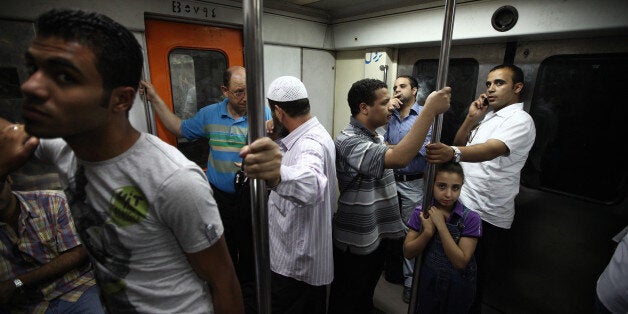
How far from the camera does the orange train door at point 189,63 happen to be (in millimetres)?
3156

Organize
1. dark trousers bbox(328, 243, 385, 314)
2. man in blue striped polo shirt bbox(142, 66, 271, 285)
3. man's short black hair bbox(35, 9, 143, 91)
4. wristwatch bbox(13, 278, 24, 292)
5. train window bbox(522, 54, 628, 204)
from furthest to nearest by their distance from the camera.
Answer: man in blue striped polo shirt bbox(142, 66, 271, 285), train window bbox(522, 54, 628, 204), dark trousers bbox(328, 243, 385, 314), wristwatch bbox(13, 278, 24, 292), man's short black hair bbox(35, 9, 143, 91)

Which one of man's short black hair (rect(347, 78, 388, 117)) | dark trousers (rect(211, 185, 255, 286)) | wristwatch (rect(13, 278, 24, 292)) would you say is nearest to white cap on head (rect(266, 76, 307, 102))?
man's short black hair (rect(347, 78, 388, 117))

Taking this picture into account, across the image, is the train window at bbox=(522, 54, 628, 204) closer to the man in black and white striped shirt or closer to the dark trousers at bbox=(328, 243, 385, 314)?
the man in black and white striped shirt

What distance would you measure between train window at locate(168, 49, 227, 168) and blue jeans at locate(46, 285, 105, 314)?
1778mm

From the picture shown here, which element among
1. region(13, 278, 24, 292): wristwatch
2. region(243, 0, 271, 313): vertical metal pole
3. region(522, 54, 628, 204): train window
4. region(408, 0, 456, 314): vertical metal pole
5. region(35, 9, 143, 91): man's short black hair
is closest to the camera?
region(243, 0, 271, 313): vertical metal pole

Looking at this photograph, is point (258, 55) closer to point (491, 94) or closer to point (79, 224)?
point (79, 224)

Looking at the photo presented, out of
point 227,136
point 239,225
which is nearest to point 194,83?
point 227,136

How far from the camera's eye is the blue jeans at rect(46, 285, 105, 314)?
6.44 feet

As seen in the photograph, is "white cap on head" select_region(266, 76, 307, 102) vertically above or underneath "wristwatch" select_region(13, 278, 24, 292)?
above

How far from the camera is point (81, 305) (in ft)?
6.65

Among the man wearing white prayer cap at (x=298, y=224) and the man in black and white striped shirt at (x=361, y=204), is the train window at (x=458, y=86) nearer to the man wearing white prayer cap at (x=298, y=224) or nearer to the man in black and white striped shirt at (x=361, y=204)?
the man in black and white striped shirt at (x=361, y=204)

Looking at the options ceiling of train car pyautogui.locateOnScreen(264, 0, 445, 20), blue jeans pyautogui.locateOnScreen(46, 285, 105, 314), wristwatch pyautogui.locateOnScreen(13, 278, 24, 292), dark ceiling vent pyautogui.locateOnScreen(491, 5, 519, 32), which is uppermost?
ceiling of train car pyautogui.locateOnScreen(264, 0, 445, 20)

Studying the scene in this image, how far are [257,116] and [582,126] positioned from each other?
3.22 metres

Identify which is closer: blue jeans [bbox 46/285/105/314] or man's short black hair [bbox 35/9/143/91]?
man's short black hair [bbox 35/9/143/91]
